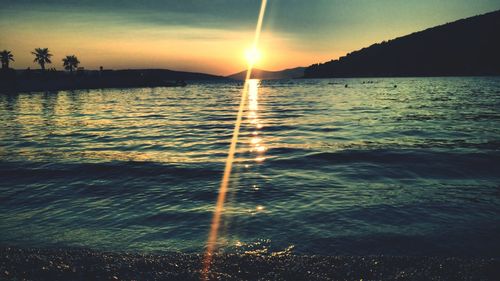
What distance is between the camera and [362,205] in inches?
273

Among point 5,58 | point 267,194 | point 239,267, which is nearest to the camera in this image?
point 239,267

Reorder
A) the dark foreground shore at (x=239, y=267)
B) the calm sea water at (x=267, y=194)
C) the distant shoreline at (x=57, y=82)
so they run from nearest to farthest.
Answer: the dark foreground shore at (x=239, y=267)
the calm sea water at (x=267, y=194)
the distant shoreline at (x=57, y=82)

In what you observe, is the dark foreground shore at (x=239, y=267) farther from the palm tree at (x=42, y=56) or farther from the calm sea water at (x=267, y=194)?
the palm tree at (x=42, y=56)

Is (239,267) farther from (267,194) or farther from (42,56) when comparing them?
(42,56)

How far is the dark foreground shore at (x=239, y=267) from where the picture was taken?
3891mm

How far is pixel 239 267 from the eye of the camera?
4.21m

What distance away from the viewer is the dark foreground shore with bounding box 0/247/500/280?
3891mm

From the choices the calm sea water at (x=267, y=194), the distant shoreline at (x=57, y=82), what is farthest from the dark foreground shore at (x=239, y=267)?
the distant shoreline at (x=57, y=82)

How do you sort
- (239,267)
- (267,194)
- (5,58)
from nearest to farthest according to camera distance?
(239,267)
(267,194)
(5,58)

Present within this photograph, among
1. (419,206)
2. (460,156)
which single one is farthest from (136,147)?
(460,156)

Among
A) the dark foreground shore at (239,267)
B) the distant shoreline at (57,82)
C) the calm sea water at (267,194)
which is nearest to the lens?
the dark foreground shore at (239,267)

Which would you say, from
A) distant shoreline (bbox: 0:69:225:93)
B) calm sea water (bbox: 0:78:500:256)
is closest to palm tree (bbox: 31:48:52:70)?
distant shoreline (bbox: 0:69:225:93)

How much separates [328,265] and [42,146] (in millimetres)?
16328

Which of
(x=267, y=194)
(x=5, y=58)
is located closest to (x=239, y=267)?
(x=267, y=194)
